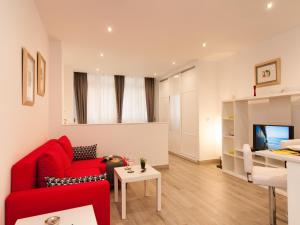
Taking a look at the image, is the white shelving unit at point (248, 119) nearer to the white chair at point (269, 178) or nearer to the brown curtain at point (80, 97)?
the white chair at point (269, 178)

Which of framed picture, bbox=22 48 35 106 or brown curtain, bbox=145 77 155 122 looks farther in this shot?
brown curtain, bbox=145 77 155 122

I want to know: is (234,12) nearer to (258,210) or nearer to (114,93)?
(258,210)

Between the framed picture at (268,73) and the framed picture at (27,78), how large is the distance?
409 cm

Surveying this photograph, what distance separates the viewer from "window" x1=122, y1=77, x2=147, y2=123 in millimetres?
7172

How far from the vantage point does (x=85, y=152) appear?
12.3ft

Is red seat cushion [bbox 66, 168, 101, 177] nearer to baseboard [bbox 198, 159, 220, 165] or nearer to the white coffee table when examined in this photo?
A: the white coffee table

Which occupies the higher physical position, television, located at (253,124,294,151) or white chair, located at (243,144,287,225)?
television, located at (253,124,294,151)

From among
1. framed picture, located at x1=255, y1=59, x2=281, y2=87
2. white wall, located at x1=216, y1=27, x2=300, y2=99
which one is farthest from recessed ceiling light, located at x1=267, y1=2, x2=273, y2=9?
framed picture, located at x1=255, y1=59, x2=281, y2=87

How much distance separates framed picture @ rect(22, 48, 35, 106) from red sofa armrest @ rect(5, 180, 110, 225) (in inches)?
39.7

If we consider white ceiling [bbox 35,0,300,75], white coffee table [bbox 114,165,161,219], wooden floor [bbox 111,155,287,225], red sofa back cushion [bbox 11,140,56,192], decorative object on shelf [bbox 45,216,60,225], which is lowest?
wooden floor [bbox 111,155,287,225]

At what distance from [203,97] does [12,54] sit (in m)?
4.29

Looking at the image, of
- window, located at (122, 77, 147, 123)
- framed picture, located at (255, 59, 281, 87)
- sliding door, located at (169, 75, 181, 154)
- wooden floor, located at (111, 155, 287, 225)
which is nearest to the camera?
wooden floor, located at (111, 155, 287, 225)


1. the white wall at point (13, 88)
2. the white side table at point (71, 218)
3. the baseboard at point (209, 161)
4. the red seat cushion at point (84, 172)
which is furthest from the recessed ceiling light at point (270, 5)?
the baseboard at point (209, 161)

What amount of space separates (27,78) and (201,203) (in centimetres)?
290
